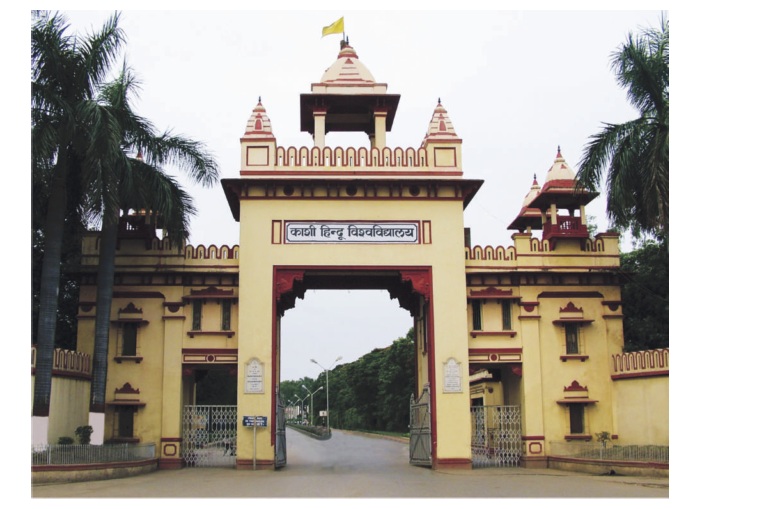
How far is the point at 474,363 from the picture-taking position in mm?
22641

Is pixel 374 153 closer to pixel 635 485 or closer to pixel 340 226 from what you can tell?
pixel 340 226

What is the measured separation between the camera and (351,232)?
22.0m

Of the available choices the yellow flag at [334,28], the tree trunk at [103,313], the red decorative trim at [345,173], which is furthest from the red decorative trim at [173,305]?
the yellow flag at [334,28]

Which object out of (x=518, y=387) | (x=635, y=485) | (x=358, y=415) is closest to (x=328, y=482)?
(x=635, y=485)

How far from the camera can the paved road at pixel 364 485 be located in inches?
595

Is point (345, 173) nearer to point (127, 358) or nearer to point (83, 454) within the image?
point (127, 358)

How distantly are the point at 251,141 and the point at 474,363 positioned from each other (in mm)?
9019

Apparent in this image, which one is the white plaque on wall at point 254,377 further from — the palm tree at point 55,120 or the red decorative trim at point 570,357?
the red decorative trim at point 570,357

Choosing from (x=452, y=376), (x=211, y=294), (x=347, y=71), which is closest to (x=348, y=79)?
(x=347, y=71)

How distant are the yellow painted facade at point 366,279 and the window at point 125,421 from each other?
48mm

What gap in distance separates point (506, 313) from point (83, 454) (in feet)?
40.0

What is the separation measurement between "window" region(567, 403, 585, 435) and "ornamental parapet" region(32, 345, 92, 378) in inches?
536

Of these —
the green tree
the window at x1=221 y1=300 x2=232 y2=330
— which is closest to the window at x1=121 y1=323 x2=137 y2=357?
the window at x1=221 y1=300 x2=232 y2=330

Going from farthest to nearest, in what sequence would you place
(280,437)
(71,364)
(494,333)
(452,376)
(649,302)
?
(649,302), (494,333), (280,437), (452,376), (71,364)
